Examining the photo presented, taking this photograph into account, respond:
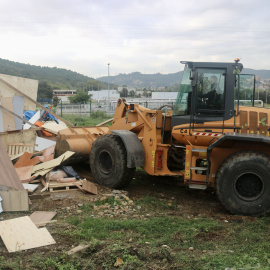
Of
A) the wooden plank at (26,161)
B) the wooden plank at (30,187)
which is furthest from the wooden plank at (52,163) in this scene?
the wooden plank at (30,187)

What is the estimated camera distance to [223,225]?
561cm

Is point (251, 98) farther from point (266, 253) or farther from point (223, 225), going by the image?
point (266, 253)

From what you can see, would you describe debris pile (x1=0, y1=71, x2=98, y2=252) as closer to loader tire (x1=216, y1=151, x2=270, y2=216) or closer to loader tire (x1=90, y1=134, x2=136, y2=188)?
loader tire (x1=90, y1=134, x2=136, y2=188)

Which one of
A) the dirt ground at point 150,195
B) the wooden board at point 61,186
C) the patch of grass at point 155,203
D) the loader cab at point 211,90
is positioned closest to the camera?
the dirt ground at point 150,195

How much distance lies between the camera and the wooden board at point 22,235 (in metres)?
4.82

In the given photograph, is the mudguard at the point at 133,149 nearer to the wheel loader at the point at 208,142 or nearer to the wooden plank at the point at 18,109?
the wheel loader at the point at 208,142

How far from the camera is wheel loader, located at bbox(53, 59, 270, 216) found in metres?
6.07

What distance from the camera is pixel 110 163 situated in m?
8.11

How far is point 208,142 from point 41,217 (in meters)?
3.33

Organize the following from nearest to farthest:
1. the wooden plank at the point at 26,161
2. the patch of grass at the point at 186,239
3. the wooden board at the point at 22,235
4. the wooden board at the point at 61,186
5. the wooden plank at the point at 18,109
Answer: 1. the patch of grass at the point at 186,239
2. the wooden board at the point at 22,235
3. the wooden board at the point at 61,186
4. the wooden plank at the point at 26,161
5. the wooden plank at the point at 18,109

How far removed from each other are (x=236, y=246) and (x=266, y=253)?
460mm

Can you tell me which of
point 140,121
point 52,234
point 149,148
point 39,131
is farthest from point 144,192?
point 39,131

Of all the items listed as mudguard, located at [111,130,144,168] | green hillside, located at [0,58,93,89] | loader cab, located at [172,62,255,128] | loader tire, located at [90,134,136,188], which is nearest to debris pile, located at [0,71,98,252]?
loader tire, located at [90,134,136,188]

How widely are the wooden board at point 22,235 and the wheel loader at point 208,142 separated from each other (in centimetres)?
269
